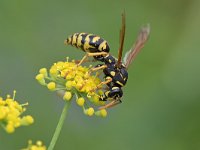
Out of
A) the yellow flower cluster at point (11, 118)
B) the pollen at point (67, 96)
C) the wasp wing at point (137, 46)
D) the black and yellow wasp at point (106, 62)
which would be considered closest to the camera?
the yellow flower cluster at point (11, 118)

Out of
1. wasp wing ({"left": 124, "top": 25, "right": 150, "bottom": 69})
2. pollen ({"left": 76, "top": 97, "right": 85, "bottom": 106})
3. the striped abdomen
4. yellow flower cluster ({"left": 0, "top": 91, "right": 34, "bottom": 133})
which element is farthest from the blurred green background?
yellow flower cluster ({"left": 0, "top": 91, "right": 34, "bottom": 133})

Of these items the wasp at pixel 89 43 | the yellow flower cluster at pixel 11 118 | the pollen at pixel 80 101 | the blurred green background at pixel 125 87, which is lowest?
the blurred green background at pixel 125 87

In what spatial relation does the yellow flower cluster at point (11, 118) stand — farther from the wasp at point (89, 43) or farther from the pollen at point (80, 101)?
the wasp at point (89, 43)

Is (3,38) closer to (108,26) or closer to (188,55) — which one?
(108,26)

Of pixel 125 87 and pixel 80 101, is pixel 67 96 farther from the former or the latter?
pixel 125 87

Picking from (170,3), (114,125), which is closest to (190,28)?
(170,3)

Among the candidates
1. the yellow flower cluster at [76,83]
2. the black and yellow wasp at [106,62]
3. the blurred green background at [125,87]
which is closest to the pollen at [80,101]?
the yellow flower cluster at [76,83]

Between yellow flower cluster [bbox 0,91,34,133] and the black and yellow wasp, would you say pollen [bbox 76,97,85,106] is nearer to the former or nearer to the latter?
the black and yellow wasp

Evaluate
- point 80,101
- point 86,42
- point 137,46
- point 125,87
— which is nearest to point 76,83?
point 80,101
